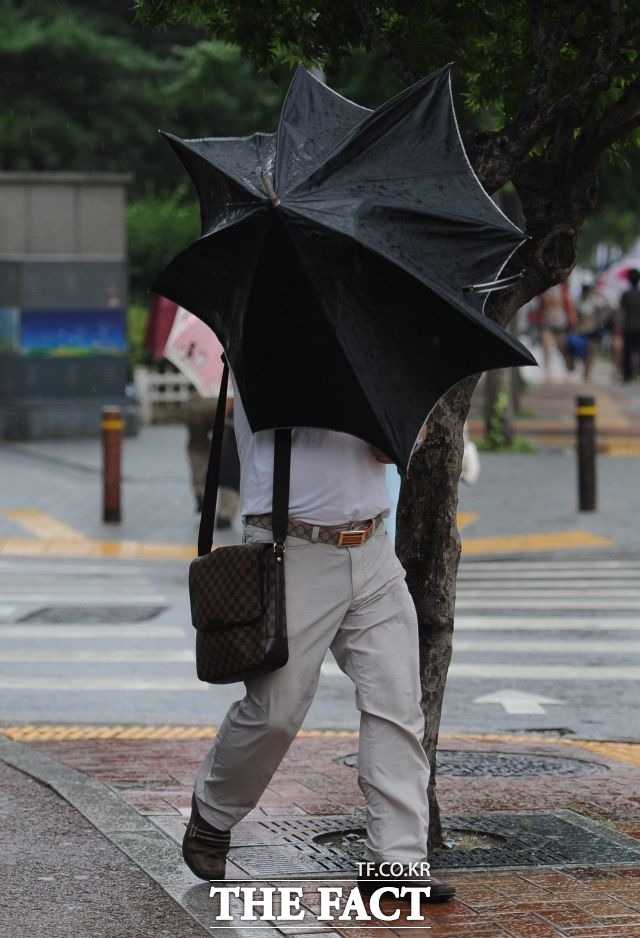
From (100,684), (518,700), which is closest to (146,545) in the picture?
(100,684)

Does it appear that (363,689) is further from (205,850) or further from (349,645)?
(205,850)

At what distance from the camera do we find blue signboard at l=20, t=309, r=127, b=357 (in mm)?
24203

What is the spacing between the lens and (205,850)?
16.9 ft

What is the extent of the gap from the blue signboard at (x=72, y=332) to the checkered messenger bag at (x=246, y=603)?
19.5 m

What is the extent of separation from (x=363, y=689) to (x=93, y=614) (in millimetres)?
7324

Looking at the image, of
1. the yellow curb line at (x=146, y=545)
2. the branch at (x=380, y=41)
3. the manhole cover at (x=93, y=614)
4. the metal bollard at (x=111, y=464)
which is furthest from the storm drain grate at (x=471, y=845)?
the metal bollard at (x=111, y=464)

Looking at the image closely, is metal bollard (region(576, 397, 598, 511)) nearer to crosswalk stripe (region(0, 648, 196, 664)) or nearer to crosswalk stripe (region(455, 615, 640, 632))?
crosswalk stripe (region(455, 615, 640, 632))

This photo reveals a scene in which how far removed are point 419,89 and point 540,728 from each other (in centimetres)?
422

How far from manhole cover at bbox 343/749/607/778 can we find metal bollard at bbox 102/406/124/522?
30.7 ft

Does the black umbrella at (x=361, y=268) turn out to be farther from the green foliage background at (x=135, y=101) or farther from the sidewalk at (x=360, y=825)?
the green foliage background at (x=135, y=101)

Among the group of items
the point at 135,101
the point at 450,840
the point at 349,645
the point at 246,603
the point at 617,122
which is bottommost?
the point at 450,840

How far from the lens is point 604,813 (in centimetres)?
620

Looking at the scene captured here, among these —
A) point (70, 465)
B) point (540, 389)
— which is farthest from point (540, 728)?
point (540, 389)

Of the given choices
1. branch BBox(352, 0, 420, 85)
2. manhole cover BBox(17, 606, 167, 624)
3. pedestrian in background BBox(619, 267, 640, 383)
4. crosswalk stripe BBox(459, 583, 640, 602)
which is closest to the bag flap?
branch BBox(352, 0, 420, 85)
